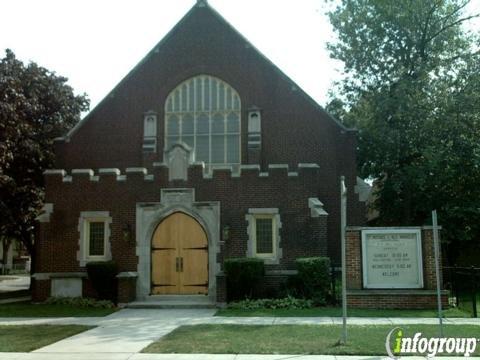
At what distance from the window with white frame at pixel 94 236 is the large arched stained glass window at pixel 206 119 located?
5.49 metres

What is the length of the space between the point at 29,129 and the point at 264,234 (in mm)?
11577

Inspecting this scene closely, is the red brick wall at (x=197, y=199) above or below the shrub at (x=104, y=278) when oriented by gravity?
above

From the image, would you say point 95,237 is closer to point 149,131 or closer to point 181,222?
point 181,222

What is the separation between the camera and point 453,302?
17000mm

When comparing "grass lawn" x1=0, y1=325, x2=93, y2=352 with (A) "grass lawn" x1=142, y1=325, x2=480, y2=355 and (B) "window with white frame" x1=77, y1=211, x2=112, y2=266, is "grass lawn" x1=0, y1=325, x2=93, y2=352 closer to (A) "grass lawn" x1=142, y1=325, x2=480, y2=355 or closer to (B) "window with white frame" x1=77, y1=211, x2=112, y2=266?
(A) "grass lawn" x1=142, y1=325, x2=480, y2=355

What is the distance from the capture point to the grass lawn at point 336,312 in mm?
15039

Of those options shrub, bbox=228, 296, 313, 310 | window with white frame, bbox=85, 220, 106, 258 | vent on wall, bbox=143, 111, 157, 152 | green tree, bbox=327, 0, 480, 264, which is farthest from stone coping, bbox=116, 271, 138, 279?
green tree, bbox=327, 0, 480, 264

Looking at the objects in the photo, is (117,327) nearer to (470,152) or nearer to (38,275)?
(38,275)

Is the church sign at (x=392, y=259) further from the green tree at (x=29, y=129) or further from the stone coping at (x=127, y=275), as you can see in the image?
the green tree at (x=29, y=129)

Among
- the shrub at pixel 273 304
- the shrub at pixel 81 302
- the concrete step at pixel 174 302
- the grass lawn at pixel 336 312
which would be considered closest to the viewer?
the grass lawn at pixel 336 312

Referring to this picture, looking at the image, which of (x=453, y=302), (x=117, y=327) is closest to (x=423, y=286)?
(x=453, y=302)

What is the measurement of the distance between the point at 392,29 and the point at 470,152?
6.82 meters

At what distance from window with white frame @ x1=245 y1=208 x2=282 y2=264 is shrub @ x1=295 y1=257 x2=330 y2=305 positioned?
1.36 meters

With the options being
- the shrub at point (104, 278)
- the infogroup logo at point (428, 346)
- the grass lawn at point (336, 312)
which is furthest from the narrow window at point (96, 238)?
the infogroup logo at point (428, 346)
